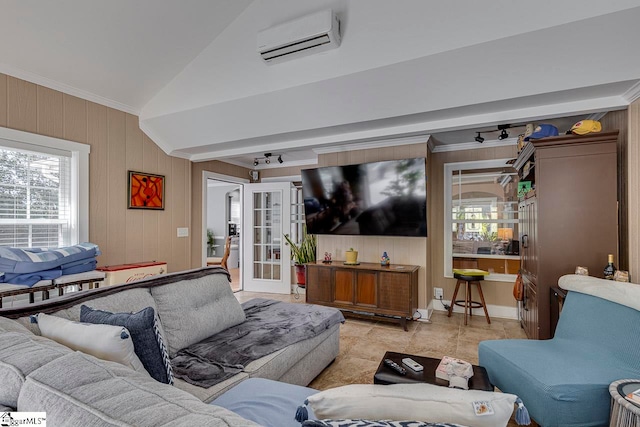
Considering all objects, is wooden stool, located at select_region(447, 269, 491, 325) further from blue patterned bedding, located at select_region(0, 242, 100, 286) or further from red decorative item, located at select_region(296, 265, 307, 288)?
blue patterned bedding, located at select_region(0, 242, 100, 286)

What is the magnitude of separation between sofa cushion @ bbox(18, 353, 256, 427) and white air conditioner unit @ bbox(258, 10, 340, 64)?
268cm

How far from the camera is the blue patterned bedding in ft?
8.09

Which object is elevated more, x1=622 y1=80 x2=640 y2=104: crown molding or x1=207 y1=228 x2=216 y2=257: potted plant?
x1=622 y1=80 x2=640 y2=104: crown molding

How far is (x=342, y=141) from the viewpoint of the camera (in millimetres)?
3848

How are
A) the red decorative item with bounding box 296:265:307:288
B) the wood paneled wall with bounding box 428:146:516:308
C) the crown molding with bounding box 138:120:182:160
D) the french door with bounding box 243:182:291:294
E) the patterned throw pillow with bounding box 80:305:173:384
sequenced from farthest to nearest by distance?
the french door with bounding box 243:182:291:294 < the red decorative item with bounding box 296:265:307:288 < the wood paneled wall with bounding box 428:146:516:308 < the crown molding with bounding box 138:120:182:160 < the patterned throw pillow with bounding box 80:305:173:384

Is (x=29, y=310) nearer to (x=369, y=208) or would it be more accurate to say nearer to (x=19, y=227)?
(x=19, y=227)

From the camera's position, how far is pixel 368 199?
14.0ft

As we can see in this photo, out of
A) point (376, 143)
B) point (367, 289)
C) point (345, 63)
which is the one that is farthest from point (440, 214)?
point (345, 63)

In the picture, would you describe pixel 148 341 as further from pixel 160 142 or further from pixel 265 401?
pixel 160 142

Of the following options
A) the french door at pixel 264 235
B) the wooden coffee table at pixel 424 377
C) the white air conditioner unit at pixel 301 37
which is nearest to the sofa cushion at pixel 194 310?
the wooden coffee table at pixel 424 377

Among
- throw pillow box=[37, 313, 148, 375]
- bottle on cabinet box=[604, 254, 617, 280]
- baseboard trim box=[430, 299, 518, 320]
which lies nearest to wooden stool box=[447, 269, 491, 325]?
baseboard trim box=[430, 299, 518, 320]

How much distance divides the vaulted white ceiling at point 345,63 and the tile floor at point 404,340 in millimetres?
2250

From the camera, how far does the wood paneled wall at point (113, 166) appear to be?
2957 millimetres

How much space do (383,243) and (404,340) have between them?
1372mm
